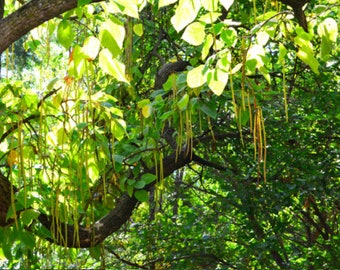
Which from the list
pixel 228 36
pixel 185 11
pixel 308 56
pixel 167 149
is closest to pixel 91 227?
pixel 167 149

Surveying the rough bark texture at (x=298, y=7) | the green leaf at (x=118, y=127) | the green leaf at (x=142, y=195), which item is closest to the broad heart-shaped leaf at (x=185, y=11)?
the rough bark texture at (x=298, y=7)

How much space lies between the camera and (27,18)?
5.88ft

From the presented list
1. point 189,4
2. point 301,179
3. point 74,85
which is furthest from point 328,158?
point 189,4

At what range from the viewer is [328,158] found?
3.44m

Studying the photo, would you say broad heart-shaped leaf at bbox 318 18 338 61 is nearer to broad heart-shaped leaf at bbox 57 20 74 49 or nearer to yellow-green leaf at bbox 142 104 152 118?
broad heart-shaped leaf at bbox 57 20 74 49

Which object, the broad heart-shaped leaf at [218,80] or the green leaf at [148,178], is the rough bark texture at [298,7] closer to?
the broad heart-shaped leaf at [218,80]

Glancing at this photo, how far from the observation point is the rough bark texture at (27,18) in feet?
5.79

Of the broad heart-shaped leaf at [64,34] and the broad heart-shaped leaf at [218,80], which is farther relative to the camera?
the broad heart-shaped leaf at [64,34]

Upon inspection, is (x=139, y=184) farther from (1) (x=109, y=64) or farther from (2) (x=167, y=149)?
(1) (x=109, y=64)

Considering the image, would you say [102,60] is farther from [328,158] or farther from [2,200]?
[328,158]

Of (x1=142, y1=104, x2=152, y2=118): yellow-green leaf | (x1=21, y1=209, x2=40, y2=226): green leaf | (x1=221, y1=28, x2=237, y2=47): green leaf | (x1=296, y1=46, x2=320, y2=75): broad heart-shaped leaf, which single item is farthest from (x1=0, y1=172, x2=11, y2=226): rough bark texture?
(x1=296, y1=46, x2=320, y2=75): broad heart-shaped leaf

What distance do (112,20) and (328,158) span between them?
236 centimetres

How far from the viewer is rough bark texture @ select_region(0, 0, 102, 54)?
5.79ft

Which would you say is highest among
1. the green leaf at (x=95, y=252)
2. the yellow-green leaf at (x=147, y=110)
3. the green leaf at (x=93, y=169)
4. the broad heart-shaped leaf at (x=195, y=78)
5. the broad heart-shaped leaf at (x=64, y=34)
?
the yellow-green leaf at (x=147, y=110)
